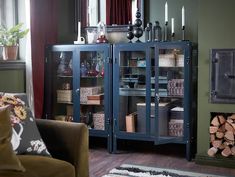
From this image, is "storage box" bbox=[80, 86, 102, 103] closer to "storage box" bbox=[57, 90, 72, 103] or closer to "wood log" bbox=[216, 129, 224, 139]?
"storage box" bbox=[57, 90, 72, 103]

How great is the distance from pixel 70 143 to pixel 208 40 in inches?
74.3

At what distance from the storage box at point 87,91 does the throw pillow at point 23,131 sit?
176 centimetres

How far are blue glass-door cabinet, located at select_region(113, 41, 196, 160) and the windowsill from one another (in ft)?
3.32

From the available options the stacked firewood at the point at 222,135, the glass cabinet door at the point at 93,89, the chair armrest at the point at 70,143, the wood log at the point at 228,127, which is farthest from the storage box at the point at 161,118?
the chair armrest at the point at 70,143

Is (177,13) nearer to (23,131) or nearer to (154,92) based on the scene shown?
(154,92)

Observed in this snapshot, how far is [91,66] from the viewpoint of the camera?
4.28 meters

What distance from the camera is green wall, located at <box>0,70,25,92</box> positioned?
3735 mm

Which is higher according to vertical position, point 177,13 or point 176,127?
point 177,13

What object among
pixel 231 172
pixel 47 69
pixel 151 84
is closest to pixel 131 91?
pixel 151 84

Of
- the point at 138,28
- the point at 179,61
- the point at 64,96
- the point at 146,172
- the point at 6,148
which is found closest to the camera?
the point at 6,148

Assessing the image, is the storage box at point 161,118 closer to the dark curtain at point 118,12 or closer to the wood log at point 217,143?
the wood log at point 217,143

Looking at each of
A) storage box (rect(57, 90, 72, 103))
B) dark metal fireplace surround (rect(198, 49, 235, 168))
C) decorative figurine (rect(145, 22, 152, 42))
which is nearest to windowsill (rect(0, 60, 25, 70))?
storage box (rect(57, 90, 72, 103))

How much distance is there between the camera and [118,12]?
175 inches

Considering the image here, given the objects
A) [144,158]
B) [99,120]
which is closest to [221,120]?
[144,158]
